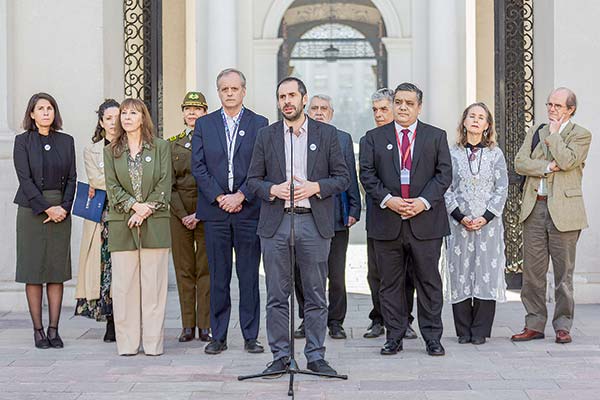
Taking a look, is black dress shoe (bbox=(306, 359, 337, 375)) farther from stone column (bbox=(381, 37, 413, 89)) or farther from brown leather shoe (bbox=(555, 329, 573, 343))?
stone column (bbox=(381, 37, 413, 89))

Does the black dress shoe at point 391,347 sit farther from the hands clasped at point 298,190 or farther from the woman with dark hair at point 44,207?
the woman with dark hair at point 44,207

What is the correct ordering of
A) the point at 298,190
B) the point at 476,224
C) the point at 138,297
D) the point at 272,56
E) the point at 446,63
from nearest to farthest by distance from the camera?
the point at 298,190 → the point at 138,297 → the point at 476,224 → the point at 446,63 → the point at 272,56

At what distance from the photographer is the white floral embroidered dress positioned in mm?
7969

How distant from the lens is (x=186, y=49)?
17000 millimetres

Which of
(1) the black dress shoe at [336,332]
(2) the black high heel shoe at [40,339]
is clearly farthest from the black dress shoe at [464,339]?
(2) the black high heel shoe at [40,339]

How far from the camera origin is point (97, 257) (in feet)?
26.7

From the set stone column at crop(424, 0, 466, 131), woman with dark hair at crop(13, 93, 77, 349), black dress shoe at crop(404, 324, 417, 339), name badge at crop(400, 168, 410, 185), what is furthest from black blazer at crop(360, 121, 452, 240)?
stone column at crop(424, 0, 466, 131)

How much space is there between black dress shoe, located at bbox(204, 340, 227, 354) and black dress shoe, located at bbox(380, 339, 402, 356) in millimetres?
1117

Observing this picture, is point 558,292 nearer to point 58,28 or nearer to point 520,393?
point 520,393

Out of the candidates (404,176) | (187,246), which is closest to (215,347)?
(187,246)

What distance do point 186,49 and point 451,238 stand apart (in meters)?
9.70

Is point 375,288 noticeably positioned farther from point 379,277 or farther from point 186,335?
point 186,335

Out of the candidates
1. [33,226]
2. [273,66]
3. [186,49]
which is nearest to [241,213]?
[33,226]

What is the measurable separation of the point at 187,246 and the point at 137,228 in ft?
2.44
